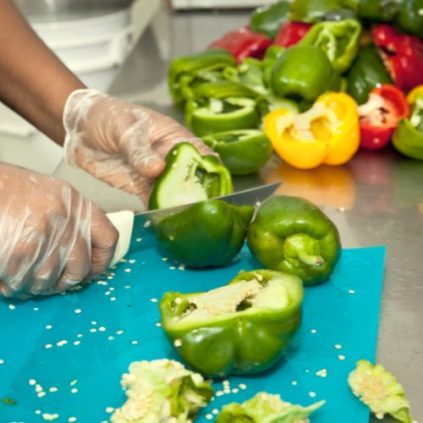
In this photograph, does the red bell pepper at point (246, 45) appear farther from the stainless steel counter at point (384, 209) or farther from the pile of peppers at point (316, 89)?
the stainless steel counter at point (384, 209)

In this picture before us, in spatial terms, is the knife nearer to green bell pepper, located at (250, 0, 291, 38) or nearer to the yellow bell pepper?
the yellow bell pepper

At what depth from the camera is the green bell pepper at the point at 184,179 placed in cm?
137

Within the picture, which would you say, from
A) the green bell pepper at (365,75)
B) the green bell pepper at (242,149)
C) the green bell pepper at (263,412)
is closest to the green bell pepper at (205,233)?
the green bell pepper at (242,149)

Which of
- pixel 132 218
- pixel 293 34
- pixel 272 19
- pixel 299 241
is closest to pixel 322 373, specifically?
pixel 299 241

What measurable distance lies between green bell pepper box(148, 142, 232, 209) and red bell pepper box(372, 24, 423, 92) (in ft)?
1.97

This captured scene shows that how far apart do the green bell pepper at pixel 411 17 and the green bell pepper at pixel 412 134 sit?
0.72 ft

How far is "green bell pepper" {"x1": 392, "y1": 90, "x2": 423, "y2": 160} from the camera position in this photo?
1608 millimetres

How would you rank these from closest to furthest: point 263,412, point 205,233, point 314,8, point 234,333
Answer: point 263,412 < point 234,333 < point 205,233 < point 314,8

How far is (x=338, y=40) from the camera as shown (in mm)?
1832

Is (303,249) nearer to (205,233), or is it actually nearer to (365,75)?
(205,233)

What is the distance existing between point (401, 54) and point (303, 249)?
0.76m

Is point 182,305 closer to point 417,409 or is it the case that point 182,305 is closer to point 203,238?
point 203,238

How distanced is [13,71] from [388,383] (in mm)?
914

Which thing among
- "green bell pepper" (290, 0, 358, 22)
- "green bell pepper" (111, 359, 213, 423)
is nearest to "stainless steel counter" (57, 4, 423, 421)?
"green bell pepper" (111, 359, 213, 423)
